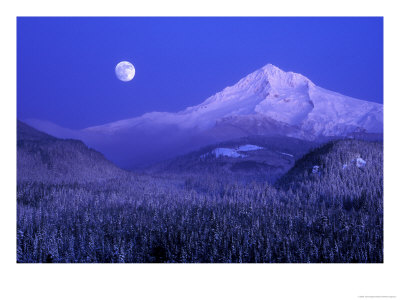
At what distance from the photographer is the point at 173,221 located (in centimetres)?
Result: 1155

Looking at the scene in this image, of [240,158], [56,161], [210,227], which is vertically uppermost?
[240,158]

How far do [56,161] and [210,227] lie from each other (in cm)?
1853

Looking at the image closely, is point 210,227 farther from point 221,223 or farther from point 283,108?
point 283,108

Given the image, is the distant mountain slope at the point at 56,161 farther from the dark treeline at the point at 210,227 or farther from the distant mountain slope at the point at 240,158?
the distant mountain slope at the point at 240,158

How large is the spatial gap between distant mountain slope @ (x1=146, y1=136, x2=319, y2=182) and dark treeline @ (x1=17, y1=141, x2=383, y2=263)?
66.5 ft

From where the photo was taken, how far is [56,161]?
25.9 m

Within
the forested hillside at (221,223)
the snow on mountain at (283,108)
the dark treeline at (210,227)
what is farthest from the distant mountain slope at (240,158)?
the dark treeline at (210,227)

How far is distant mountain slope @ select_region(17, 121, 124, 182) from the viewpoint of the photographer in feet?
75.6

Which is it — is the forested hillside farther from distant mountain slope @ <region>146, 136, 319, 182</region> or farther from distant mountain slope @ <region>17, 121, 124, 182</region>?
distant mountain slope @ <region>146, 136, 319, 182</region>

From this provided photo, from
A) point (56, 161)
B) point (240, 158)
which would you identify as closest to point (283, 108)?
point (240, 158)

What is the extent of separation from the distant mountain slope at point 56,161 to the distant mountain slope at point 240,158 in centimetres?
1060

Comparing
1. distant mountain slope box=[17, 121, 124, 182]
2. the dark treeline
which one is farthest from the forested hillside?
distant mountain slope box=[17, 121, 124, 182]
